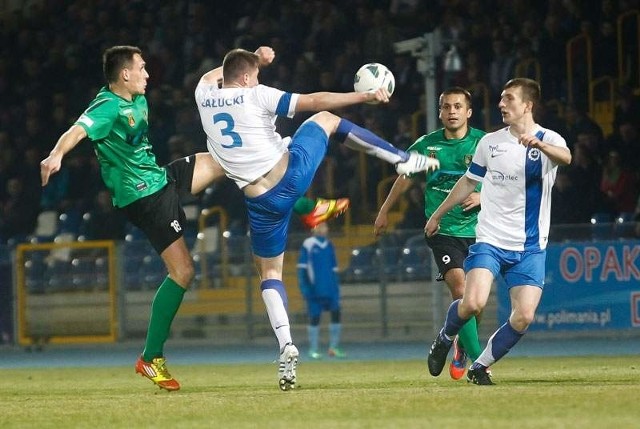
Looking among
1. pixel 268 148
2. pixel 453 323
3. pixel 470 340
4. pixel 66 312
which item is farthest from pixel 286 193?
pixel 66 312

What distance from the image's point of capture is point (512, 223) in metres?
9.60

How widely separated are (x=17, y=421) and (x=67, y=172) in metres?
15.4

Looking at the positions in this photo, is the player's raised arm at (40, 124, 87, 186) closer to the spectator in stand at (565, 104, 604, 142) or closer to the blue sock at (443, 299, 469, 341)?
the blue sock at (443, 299, 469, 341)

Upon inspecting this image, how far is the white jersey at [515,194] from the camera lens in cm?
956

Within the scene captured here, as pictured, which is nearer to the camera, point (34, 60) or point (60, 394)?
point (60, 394)

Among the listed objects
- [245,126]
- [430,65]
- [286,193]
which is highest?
[430,65]

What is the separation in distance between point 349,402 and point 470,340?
2489 mm

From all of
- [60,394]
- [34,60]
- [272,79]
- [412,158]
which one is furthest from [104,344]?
[412,158]

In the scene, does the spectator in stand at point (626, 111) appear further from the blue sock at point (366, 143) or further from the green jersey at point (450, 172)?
the blue sock at point (366, 143)

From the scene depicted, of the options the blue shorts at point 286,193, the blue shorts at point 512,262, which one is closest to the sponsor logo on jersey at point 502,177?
the blue shorts at point 512,262

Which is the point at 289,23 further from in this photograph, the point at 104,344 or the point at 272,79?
the point at 104,344

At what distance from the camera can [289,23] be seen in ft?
78.4

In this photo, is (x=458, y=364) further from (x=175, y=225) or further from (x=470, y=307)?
(x=175, y=225)

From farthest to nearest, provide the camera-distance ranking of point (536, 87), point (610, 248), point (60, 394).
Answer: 1. point (610, 248)
2. point (60, 394)
3. point (536, 87)
